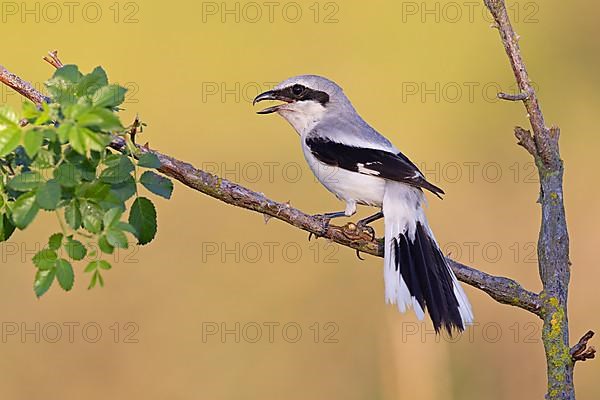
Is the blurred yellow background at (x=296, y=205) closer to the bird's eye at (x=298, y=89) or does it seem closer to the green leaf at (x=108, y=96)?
the bird's eye at (x=298, y=89)

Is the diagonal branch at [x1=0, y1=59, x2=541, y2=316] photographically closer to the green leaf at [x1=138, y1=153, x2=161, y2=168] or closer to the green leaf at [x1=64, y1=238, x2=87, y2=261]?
the green leaf at [x1=138, y1=153, x2=161, y2=168]

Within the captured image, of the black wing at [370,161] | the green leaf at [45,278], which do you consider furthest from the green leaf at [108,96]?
the black wing at [370,161]

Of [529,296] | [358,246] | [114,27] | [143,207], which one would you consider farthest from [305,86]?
[114,27]

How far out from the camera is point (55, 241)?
2.05 metres

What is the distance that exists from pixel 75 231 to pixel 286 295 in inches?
168

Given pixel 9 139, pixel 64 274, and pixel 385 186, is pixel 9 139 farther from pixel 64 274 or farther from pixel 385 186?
pixel 385 186

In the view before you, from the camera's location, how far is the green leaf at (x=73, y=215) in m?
2.01

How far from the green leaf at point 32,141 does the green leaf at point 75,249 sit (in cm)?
23

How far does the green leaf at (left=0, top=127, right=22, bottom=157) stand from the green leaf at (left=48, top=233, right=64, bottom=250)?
0.23 m

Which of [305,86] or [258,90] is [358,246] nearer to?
[305,86]

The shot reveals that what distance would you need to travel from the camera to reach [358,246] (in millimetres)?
3143

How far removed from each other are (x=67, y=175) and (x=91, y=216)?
10 cm

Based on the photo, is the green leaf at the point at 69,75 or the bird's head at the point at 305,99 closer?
the green leaf at the point at 69,75

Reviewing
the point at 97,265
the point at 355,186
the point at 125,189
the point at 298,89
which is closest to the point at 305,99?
the point at 298,89
